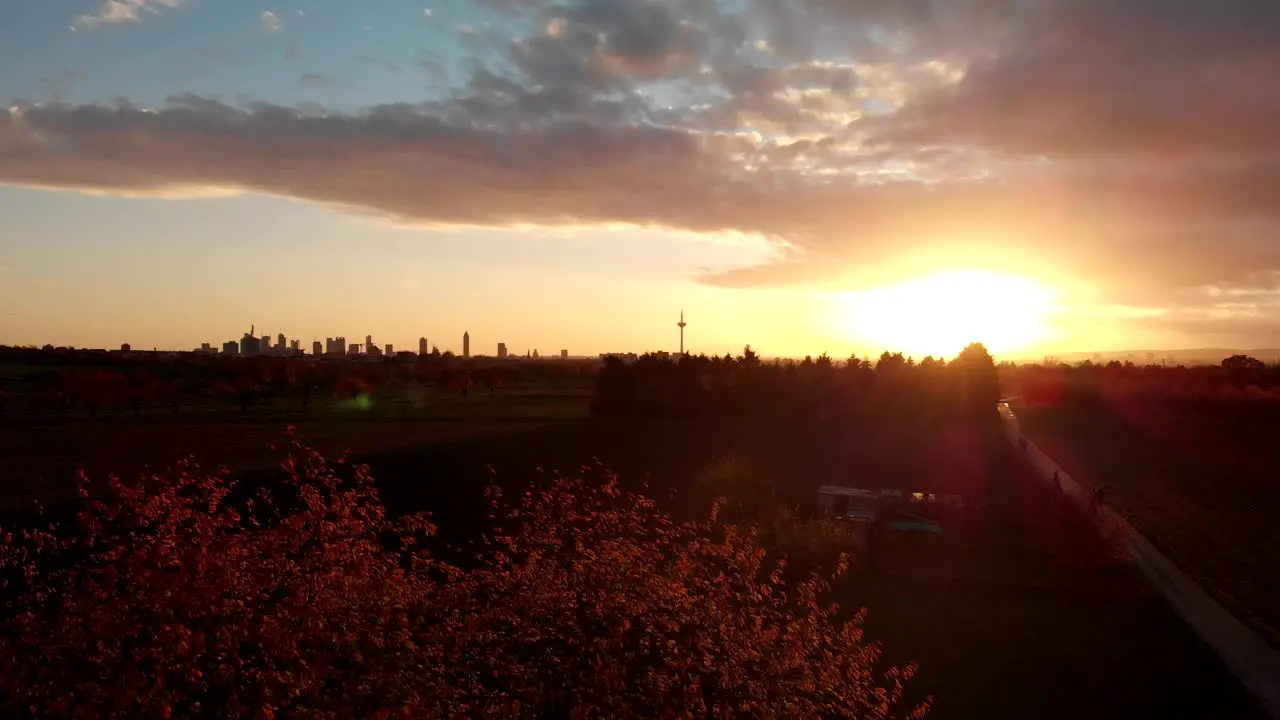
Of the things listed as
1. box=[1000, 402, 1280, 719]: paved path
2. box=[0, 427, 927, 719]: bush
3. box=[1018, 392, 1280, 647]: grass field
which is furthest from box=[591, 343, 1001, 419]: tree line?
box=[0, 427, 927, 719]: bush

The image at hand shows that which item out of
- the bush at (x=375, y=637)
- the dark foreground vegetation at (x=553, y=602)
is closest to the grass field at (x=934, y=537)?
the dark foreground vegetation at (x=553, y=602)

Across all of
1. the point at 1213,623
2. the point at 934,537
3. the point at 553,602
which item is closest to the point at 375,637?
the point at 553,602

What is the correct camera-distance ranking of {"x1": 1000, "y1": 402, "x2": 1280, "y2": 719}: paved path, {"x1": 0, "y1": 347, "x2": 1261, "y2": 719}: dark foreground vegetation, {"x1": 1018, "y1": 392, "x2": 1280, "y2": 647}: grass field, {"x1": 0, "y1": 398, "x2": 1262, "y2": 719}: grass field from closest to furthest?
{"x1": 0, "y1": 347, "x2": 1261, "y2": 719}: dark foreground vegetation
{"x1": 0, "y1": 398, "x2": 1262, "y2": 719}: grass field
{"x1": 1000, "y1": 402, "x2": 1280, "y2": 719}: paved path
{"x1": 1018, "y1": 392, "x2": 1280, "y2": 647}: grass field

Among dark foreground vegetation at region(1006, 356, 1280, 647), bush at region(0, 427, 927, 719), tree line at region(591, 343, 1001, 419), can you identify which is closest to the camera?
bush at region(0, 427, 927, 719)

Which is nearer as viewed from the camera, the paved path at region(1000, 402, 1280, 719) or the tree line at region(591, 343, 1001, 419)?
the paved path at region(1000, 402, 1280, 719)

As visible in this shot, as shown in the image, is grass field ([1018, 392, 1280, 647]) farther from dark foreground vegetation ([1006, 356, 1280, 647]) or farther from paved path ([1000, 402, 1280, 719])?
paved path ([1000, 402, 1280, 719])

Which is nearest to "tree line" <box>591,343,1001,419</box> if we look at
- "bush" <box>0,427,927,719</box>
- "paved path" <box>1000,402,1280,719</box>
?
"paved path" <box>1000,402,1280,719</box>

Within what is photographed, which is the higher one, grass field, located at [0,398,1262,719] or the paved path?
grass field, located at [0,398,1262,719]

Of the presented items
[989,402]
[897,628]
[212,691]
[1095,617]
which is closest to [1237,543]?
[1095,617]

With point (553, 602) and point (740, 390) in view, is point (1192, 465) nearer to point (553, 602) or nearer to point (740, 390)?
point (740, 390)
